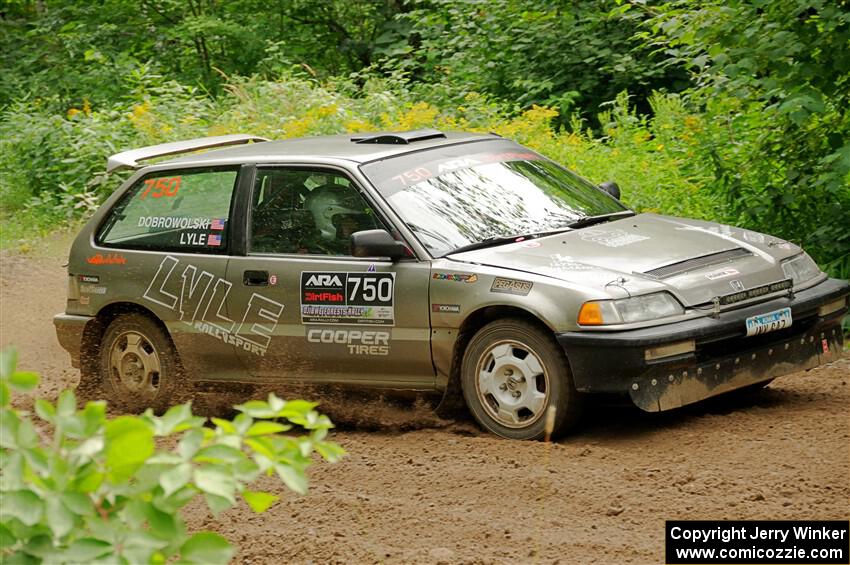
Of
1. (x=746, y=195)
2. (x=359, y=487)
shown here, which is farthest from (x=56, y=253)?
(x=359, y=487)

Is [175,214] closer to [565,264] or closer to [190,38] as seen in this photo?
[565,264]

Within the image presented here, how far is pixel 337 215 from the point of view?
7.25m

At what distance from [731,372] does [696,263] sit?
23.8 inches

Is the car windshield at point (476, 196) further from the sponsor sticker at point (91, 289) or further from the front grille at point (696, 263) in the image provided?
the sponsor sticker at point (91, 289)

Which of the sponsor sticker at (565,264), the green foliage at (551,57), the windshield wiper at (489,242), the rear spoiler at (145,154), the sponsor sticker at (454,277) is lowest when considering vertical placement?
the sponsor sticker at (454,277)

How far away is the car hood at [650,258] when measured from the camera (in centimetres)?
637

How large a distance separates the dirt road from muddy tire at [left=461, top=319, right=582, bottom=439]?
15 cm

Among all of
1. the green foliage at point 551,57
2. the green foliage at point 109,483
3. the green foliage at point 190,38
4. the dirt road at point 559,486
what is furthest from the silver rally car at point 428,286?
the green foliage at point 190,38

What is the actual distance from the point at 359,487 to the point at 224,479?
354cm

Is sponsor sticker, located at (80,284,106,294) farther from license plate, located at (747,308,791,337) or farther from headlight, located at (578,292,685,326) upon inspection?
license plate, located at (747,308,791,337)

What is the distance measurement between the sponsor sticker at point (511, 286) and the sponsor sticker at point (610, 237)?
26.2 inches

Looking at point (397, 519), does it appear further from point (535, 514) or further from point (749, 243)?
point (749, 243)

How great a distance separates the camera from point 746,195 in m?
9.69

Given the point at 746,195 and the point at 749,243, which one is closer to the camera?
the point at 749,243
